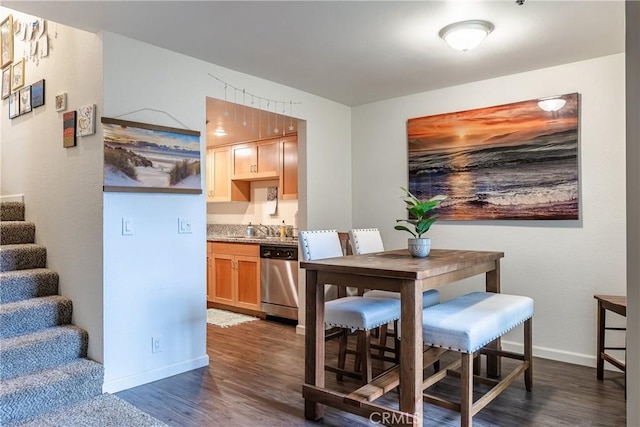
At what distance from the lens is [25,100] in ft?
11.8

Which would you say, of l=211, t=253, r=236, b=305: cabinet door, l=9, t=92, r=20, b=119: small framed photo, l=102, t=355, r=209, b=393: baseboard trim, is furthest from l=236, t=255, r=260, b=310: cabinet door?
l=9, t=92, r=20, b=119: small framed photo

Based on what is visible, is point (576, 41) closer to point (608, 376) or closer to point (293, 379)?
point (608, 376)

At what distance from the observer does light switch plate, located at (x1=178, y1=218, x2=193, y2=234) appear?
10.4 feet

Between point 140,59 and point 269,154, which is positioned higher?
point 140,59

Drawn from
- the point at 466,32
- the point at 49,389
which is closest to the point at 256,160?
the point at 466,32

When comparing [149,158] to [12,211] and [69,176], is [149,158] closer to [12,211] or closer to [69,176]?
[69,176]

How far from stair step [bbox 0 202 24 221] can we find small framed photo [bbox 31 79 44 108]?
89cm

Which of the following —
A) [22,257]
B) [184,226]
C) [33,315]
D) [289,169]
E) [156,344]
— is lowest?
[156,344]

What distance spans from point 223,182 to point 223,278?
1408 millimetres

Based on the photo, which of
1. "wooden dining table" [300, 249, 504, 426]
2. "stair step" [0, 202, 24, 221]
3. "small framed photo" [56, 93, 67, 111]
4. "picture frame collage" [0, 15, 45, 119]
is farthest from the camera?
"stair step" [0, 202, 24, 221]

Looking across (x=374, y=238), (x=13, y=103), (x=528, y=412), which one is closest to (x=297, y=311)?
(x=374, y=238)

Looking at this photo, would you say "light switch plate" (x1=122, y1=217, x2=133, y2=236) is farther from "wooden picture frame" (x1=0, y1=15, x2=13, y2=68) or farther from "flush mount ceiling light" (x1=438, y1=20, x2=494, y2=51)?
"flush mount ceiling light" (x1=438, y1=20, x2=494, y2=51)

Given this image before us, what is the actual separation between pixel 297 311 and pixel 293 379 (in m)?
1.48

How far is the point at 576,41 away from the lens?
2.93 m
